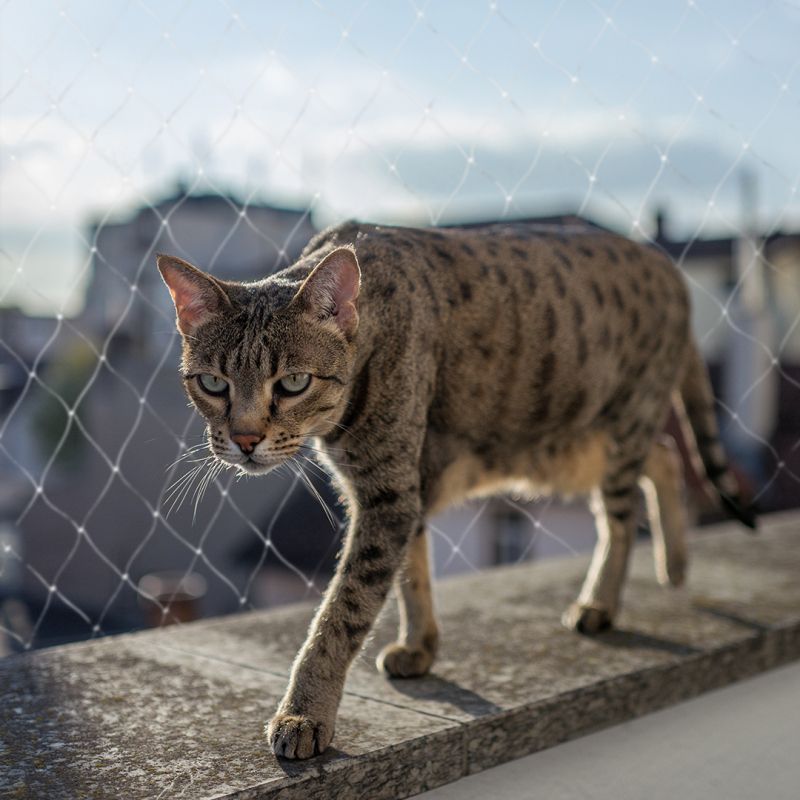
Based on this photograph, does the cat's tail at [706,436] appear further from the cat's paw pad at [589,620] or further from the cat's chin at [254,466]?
the cat's chin at [254,466]

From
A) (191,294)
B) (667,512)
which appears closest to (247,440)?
(191,294)

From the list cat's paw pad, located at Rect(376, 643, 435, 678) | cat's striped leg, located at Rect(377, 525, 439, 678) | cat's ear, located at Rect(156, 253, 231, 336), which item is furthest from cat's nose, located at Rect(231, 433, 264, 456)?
cat's paw pad, located at Rect(376, 643, 435, 678)

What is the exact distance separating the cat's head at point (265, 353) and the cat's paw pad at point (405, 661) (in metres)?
0.68

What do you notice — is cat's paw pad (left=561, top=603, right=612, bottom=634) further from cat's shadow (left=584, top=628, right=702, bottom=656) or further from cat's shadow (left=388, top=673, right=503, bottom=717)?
cat's shadow (left=388, top=673, right=503, bottom=717)

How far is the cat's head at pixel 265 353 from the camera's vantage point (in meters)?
1.82

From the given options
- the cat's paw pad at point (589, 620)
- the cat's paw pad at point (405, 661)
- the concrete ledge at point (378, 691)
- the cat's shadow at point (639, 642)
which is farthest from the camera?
the cat's paw pad at point (589, 620)

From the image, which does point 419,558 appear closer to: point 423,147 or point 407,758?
point 407,758

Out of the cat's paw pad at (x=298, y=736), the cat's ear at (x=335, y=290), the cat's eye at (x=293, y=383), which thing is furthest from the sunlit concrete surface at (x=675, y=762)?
the cat's ear at (x=335, y=290)

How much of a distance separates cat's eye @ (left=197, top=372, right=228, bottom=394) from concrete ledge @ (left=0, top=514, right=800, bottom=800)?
67 cm

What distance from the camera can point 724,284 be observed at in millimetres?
8922

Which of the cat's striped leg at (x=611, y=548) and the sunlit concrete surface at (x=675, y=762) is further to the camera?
the cat's striped leg at (x=611, y=548)

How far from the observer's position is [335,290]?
190cm

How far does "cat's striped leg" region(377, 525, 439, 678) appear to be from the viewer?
235 cm

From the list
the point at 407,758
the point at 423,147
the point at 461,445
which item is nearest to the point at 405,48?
the point at 423,147
